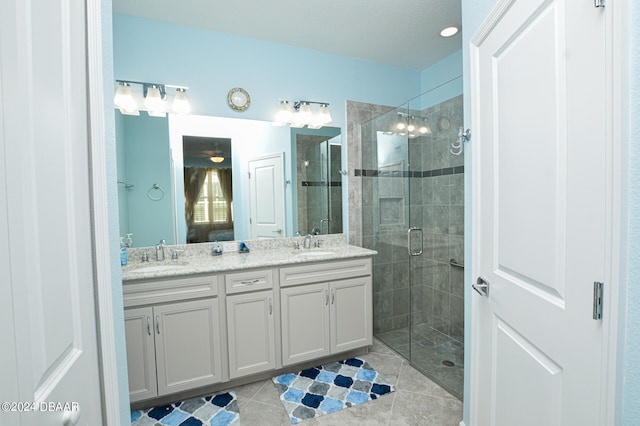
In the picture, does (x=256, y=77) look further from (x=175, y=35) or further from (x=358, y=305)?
(x=358, y=305)

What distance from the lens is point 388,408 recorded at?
1824 millimetres

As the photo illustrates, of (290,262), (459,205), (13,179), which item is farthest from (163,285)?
(459,205)

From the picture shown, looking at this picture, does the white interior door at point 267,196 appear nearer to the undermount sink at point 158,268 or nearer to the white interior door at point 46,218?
the undermount sink at point 158,268

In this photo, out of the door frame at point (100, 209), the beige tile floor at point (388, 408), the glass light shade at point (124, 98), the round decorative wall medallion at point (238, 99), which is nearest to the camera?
the door frame at point (100, 209)

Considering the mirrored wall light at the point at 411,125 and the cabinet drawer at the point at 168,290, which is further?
the mirrored wall light at the point at 411,125

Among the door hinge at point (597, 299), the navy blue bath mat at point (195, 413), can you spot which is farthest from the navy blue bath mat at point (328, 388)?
the door hinge at point (597, 299)

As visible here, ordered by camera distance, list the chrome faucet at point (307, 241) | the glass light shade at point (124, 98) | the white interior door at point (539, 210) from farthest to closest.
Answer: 1. the chrome faucet at point (307, 241)
2. the glass light shade at point (124, 98)
3. the white interior door at point (539, 210)

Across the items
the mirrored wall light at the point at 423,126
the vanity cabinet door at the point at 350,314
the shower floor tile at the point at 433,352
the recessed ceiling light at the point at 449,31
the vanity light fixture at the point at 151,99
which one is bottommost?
the shower floor tile at the point at 433,352

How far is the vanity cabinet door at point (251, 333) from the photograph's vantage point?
6.48 ft

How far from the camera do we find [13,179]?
1.59 ft

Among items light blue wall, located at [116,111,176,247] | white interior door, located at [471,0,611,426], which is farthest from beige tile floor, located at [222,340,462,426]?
light blue wall, located at [116,111,176,247]

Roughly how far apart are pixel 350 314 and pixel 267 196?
130cm

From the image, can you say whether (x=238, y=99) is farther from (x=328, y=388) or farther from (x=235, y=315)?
(x=328, y=388)

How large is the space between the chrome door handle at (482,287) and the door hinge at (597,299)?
56 centimetres
